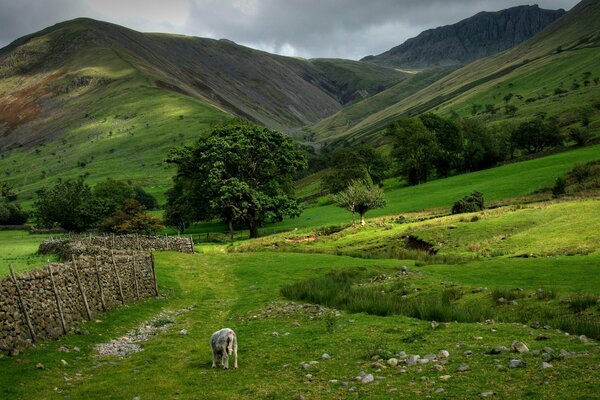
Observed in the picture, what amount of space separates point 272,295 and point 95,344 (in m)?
12.7

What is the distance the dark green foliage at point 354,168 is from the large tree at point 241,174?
27732mm

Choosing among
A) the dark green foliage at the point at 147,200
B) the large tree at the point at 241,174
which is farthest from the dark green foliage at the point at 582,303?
the dark green foliage at the point at 147,200

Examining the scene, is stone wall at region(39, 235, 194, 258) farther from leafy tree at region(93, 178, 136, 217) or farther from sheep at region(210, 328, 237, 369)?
sheep at region(210, 328, 237, 369)

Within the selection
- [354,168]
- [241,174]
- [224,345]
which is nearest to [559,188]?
[241,174]

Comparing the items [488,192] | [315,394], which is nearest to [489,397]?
[315,394]

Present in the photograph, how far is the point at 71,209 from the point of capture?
342 feet

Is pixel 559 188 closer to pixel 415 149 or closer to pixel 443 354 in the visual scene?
pixel 415 149

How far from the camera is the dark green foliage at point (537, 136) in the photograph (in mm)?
123188

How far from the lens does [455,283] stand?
97.9 ft

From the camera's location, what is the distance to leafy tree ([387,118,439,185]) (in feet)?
393

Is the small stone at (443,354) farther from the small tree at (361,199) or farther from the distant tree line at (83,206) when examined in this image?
the distant tree line at (83,206)

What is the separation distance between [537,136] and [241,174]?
258 ft

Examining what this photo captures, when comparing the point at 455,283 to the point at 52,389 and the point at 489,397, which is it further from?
the point at 52,389

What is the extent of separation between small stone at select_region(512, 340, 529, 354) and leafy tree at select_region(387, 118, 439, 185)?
108 m
